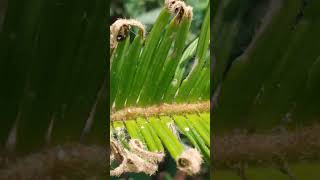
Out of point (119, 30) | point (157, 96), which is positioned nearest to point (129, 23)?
point (119, 30)

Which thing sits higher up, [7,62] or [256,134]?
[7,62]

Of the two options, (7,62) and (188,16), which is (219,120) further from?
(7,62)

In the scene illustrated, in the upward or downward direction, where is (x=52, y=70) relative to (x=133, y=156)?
upward

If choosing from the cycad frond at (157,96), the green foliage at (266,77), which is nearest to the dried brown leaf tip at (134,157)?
the cycad frond at (157,96)

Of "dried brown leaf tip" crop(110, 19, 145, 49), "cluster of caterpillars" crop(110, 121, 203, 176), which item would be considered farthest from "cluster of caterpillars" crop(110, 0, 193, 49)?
"cluster of caterpillars" crop(110, 121, 203, 176)

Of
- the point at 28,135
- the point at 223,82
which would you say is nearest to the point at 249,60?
the point at 223,82

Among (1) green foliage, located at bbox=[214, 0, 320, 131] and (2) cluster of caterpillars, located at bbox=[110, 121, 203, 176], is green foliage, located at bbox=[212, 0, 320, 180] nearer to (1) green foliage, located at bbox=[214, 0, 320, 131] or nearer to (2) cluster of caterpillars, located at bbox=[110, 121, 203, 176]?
(1) green foliage, located at bbox=[214, 0, 320, 131]

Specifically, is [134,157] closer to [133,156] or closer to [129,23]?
[133,156]
